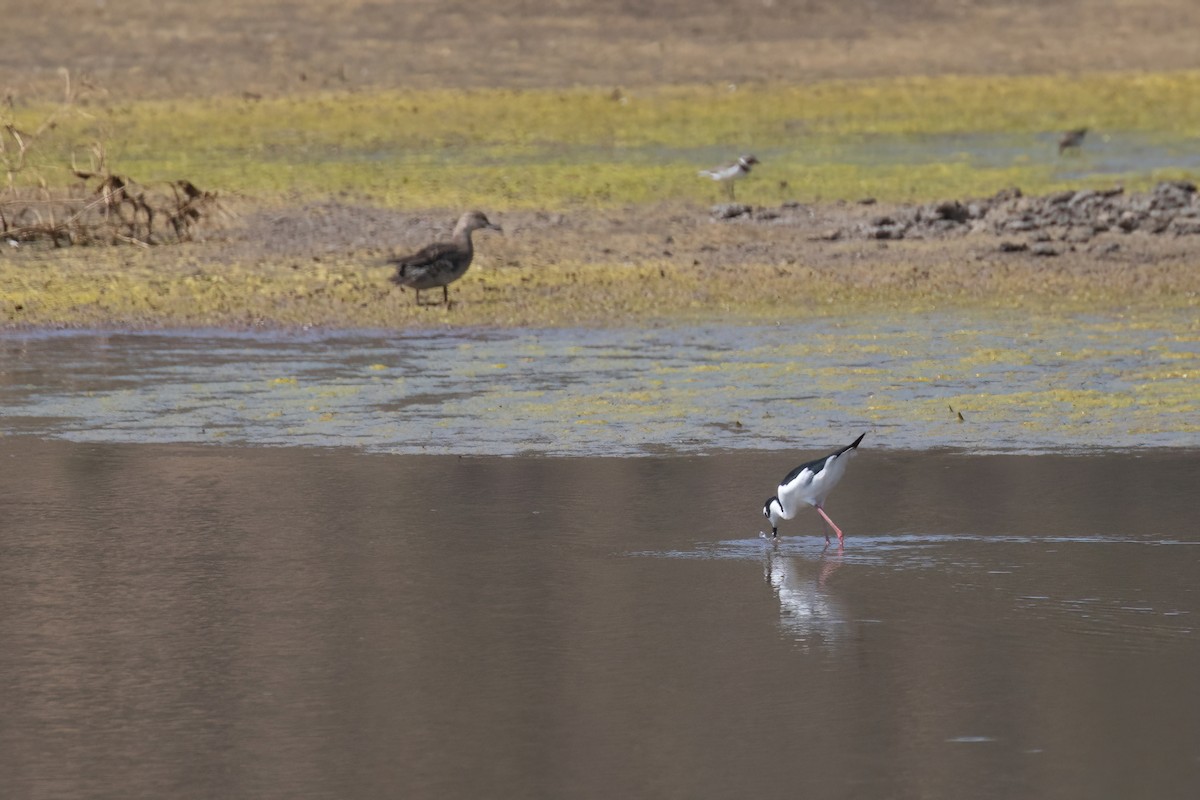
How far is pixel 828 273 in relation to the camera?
59.7ft

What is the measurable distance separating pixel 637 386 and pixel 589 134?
23614 millimetres

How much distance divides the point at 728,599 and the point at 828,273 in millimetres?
10727

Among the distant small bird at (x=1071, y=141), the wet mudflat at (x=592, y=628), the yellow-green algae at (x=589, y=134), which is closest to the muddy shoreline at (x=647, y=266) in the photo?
the yellow-green algae at (x=589, y=134)

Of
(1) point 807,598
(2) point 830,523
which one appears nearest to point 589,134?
(2) point 830,523

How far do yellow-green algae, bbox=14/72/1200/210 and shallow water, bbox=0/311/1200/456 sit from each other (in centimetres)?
828

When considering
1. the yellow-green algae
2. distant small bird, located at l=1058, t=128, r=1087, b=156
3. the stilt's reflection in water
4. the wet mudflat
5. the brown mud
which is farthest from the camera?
distant small bird, located at l=1058, t=128, r=1087, b=156

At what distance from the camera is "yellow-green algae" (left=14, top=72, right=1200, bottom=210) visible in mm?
26547

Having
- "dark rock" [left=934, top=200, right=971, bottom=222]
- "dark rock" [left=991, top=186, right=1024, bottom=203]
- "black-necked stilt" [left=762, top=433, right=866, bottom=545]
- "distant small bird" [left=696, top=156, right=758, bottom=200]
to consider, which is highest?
"distant small bird" [left=696, top=156, right=758, bottom=200]

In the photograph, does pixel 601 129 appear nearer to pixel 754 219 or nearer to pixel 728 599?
pixel 754 219

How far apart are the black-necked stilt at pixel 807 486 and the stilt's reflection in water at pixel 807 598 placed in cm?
17

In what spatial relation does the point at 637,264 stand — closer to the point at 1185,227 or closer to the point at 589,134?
the point at 1185,227

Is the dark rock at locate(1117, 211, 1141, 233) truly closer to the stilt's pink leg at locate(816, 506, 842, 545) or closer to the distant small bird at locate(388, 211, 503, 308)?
the distant small bird at locate(388, 211, 503, 308)

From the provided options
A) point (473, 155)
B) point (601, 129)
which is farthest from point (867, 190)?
point (601, 129)

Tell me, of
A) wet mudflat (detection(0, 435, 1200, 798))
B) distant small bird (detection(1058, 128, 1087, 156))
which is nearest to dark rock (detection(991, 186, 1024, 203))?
distant small bird (detection(1058, 128, 1087, 156))
